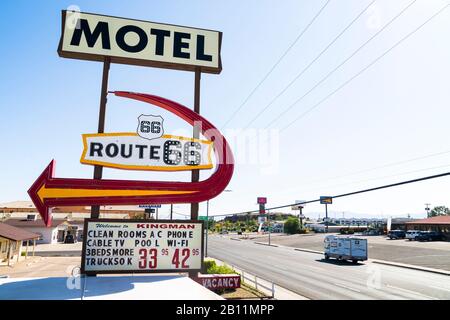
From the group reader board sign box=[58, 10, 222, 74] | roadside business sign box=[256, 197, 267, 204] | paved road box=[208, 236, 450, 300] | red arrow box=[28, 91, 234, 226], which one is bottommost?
paved road box=[208, 236, 450, 300]

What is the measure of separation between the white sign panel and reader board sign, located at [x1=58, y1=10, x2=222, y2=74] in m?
3.23

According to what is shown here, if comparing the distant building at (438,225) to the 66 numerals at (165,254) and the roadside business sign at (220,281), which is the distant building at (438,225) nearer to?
the roadside business sign at (220,281)

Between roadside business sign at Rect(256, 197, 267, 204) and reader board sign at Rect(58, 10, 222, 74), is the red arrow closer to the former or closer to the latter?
reader board sign at Rect(58, 10, 222, 74)

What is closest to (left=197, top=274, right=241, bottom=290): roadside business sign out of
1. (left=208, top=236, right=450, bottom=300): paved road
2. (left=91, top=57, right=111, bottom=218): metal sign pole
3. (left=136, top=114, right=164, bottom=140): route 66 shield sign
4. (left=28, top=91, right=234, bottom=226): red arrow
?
(left=208, top=236, right=450, bottom=300): paved road

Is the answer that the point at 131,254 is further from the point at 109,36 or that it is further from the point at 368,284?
the point at 368,284

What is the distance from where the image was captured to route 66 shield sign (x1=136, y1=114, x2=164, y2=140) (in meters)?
11.6

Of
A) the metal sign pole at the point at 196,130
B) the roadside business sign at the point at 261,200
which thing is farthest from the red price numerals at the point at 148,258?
the roadside business sign at the point at 261,200

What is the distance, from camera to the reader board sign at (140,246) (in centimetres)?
1094

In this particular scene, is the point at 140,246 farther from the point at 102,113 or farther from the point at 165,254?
the point at 102,113
